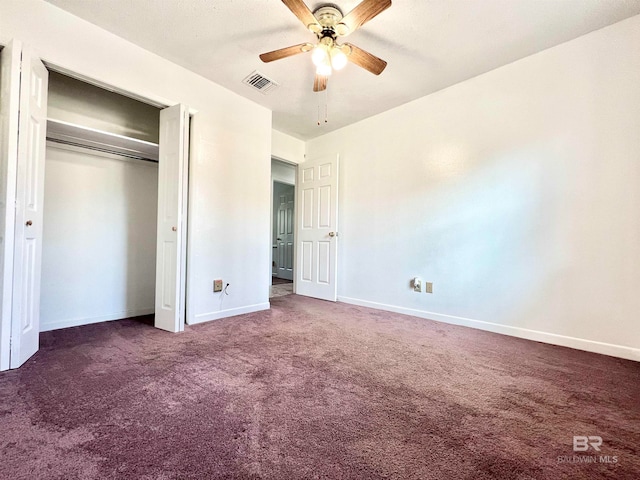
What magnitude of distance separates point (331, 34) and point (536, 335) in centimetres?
306

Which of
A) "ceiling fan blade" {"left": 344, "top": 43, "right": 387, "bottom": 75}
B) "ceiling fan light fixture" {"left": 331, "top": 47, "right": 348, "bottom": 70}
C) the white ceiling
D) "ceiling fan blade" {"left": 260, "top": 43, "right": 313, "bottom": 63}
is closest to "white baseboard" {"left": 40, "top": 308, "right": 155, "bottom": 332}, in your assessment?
the white ceiling

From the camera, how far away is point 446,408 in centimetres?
141

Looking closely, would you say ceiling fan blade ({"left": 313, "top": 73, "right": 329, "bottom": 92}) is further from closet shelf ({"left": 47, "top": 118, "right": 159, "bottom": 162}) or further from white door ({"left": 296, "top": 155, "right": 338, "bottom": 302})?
closet shelf ({"left": 47, "top": 118, "right": 159, "bottom": 162})

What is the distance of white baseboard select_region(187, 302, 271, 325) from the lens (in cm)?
284

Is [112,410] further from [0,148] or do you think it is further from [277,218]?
[277,218]

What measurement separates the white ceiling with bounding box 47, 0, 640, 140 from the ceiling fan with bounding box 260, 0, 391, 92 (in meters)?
0.12

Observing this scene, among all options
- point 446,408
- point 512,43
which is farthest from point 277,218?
point 446,408

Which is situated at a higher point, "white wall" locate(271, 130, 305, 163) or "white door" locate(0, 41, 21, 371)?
"white wall" locate(271, 130, 305, 163)

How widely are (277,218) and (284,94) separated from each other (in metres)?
3.96

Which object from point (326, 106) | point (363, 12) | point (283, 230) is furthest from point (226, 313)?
point (283, 230)

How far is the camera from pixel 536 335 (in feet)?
8.07

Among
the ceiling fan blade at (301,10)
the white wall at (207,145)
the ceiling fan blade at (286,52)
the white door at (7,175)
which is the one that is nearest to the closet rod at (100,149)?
the white wall at (207,145)

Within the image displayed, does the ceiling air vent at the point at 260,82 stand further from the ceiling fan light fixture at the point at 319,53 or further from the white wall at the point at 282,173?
the white wall at the point at 282,173

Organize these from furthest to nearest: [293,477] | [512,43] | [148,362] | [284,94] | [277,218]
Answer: [277,218] < [284,94] < [512,43] < [148,362] < [293,477]
